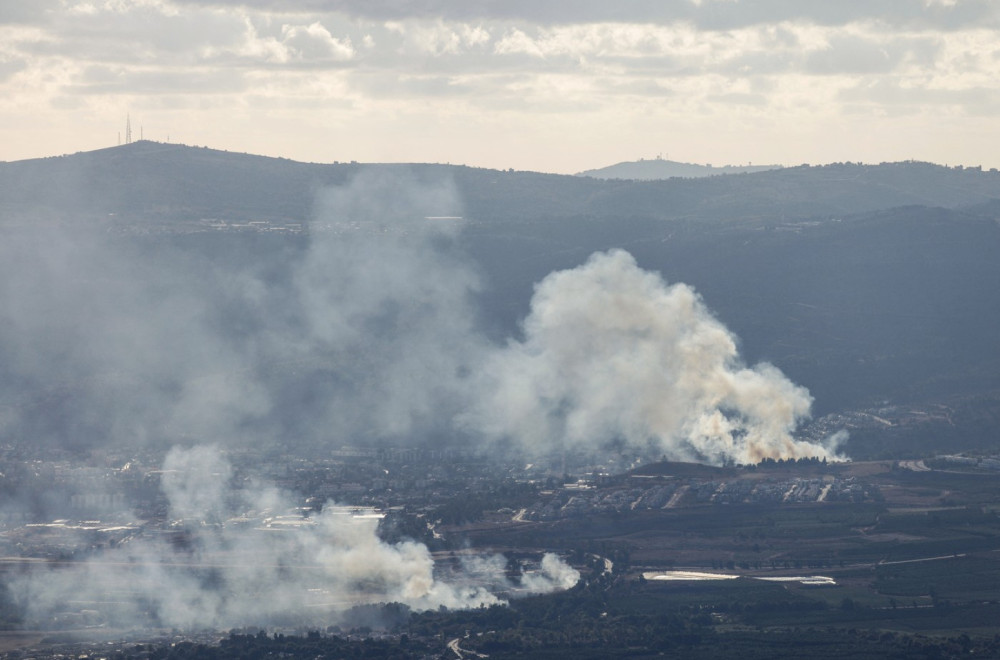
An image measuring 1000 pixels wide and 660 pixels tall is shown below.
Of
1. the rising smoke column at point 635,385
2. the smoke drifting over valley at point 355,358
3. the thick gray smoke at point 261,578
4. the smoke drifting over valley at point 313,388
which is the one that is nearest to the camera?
the thick gray smoke at point 261,578

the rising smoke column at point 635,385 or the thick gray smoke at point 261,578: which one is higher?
the rising smoke column at point 635,385

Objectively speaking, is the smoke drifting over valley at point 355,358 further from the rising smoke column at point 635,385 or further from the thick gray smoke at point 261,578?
the thick gray smoke at point 261,578

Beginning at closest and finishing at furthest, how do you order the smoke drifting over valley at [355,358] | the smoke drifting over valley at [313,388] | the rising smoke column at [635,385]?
the smoke drifting over valley at [313,388] < the rising smoke column at [635,385] < the smoke drifting over valley at [355,358]

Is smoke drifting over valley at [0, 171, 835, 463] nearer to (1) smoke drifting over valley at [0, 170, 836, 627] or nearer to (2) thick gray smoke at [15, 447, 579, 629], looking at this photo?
(1) smoke drifting over valley at [0, 170, 836, 627]

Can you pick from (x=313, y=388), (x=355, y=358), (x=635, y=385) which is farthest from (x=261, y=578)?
(x=355, y=358)

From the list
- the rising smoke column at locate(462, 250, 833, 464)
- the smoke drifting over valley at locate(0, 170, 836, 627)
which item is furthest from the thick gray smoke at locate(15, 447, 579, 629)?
the rising smoke column at locate(462, 250, 833, 464)

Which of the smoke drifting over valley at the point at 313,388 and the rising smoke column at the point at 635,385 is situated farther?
the rising smoke column at the point at 635,385

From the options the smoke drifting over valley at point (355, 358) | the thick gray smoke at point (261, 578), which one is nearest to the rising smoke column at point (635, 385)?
the smoke drifting over valley at point (355, 358)
